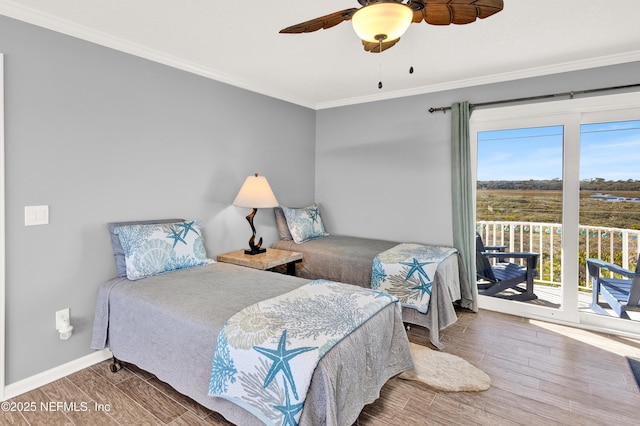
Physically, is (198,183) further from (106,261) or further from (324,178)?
(324,178)

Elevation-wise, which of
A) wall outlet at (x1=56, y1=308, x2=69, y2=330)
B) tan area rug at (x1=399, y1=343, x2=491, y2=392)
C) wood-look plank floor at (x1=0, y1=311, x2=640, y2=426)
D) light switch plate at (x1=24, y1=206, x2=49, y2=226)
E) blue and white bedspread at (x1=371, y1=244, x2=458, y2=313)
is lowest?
wood-look plank floor at (x1=0, y1=311, x2=640, y2=426)

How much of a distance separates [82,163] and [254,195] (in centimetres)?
141

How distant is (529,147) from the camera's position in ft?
11.3

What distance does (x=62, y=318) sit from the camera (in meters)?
2.38

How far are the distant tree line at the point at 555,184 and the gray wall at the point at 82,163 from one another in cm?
288

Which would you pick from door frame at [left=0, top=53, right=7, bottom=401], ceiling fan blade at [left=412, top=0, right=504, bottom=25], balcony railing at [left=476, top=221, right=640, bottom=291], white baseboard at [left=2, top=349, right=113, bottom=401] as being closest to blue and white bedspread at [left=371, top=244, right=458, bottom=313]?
balcony railing at [left=476, top=221, right=640, bottom=291]

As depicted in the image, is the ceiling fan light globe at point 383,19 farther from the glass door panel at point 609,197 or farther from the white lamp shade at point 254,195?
the glass door panel at point 609,197

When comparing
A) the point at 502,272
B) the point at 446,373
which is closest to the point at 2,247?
the point at 446,373

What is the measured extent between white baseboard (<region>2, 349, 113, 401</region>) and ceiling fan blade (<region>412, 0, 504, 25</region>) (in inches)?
121

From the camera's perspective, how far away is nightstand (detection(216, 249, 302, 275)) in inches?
126

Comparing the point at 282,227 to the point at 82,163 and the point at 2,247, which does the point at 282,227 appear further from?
the point at 2,247

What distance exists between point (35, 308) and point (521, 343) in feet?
12.1

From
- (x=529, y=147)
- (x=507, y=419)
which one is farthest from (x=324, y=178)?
(x=507, y=419)

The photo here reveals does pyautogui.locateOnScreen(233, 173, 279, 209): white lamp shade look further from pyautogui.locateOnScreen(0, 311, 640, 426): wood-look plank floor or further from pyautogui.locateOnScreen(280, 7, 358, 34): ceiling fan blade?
pyautogui.locateOnScreen(280, 7, 358, 34): ceiling fan blade
